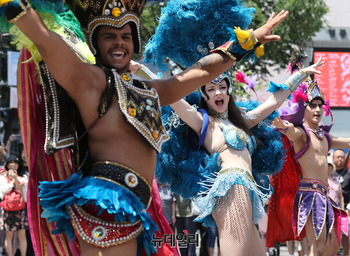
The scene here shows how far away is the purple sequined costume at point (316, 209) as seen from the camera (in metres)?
6.30

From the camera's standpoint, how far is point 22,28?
2.78 meters

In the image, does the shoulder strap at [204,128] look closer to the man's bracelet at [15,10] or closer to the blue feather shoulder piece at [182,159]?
the blue feather shoulder piece at [182,159]

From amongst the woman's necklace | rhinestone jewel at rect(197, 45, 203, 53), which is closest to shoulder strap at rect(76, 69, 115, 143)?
the woman's necklace

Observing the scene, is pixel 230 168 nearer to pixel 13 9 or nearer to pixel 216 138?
pixel 216 138

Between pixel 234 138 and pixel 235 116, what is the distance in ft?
1.18

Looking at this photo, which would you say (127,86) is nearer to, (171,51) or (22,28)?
(22,28)

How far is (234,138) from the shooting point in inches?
180

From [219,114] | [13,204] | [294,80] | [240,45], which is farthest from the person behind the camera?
[13,204]

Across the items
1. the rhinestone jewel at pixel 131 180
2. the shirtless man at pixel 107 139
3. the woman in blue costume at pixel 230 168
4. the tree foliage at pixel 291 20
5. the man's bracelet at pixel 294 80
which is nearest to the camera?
the shirtless man at pixel 107 139

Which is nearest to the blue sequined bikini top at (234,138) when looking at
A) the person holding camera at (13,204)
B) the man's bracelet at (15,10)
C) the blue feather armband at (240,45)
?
the blue feather armband at (240,45)

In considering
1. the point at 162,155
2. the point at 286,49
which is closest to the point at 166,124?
the point at 162,155

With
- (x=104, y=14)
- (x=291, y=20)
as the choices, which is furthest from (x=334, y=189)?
(x=291, y=20)

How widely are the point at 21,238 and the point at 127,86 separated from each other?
237 inches

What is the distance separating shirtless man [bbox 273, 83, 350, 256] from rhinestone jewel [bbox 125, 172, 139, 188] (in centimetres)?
337
